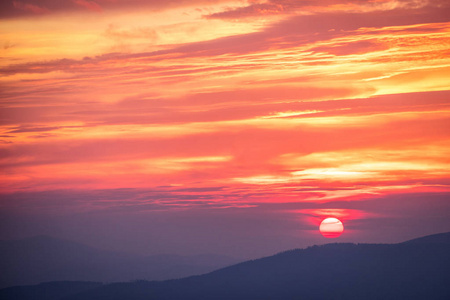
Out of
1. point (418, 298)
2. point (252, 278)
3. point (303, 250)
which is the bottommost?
point (418, 298)

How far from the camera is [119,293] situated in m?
149

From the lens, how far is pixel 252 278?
15288 cm

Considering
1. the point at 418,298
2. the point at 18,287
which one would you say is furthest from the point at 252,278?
the point at 18,287

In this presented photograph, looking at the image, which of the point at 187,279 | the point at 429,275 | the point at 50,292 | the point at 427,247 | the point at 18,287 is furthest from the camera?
the point at 18,287

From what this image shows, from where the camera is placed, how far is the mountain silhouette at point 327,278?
13488 cm

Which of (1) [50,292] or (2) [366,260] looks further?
(1) [50,292]

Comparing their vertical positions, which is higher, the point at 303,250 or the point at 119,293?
the point at 303,250

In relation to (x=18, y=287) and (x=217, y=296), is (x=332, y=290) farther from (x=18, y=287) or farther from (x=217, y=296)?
(x=18, y=287)

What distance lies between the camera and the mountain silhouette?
135 meters

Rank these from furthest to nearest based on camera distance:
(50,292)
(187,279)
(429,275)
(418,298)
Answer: (50,292) < (187,279) < (429,275) < (418,298)

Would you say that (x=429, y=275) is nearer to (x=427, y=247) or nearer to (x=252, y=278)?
(x=427, y=247)

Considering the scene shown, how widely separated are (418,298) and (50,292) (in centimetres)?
10368

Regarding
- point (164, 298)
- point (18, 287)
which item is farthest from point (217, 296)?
point (18, 287)

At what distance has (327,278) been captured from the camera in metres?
145
